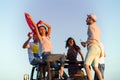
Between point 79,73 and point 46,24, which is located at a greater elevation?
point 46,24

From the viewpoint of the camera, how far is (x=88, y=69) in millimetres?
9859

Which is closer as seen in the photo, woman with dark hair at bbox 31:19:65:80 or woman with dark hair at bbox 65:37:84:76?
woman with dark hair at bbox 31:19:65:80

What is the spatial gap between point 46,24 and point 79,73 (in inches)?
84.5

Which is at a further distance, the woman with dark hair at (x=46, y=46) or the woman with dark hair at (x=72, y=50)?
the woman with dark hair at (x=72, y=50)

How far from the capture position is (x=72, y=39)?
11.3m

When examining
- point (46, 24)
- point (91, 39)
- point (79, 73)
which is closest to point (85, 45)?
point (91, 39)

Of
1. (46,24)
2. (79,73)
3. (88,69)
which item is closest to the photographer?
(88,69)

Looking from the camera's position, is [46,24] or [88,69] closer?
[88,69]

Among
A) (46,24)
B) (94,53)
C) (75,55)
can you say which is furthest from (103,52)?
(46,24)

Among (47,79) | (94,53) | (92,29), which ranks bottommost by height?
(47,79)

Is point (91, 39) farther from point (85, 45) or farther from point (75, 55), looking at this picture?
point (75, 55)

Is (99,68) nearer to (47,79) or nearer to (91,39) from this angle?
(91,39)

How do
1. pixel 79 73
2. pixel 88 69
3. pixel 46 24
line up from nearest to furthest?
1. pixel 88 69
2. pixel 79 73
3. pixel 46 24

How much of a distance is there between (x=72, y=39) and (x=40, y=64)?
63.4 inches
